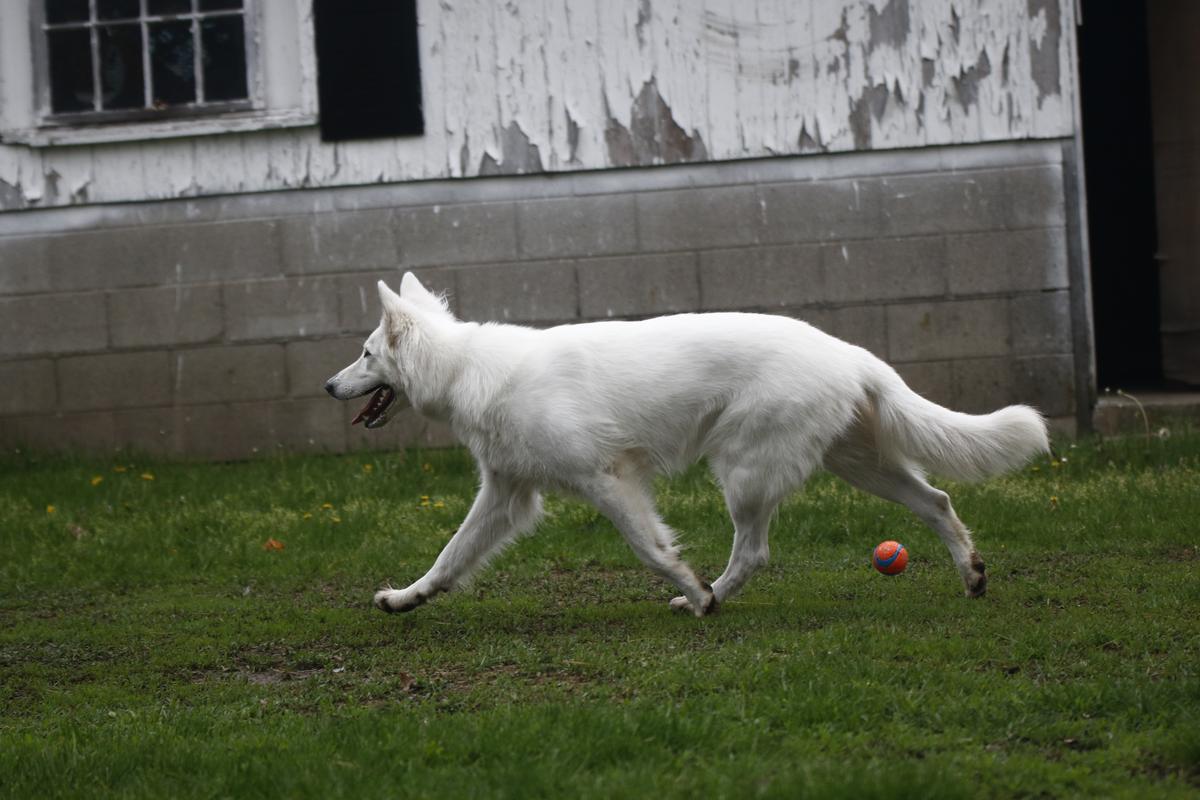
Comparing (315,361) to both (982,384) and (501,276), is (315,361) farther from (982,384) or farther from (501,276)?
(982,384)

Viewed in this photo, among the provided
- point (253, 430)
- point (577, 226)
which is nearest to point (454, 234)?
point (577, 226)

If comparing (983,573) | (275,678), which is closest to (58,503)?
(275,678)

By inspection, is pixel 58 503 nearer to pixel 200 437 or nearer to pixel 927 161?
pixel 200 437

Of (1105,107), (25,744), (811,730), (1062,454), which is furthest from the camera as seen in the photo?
(1105,107)

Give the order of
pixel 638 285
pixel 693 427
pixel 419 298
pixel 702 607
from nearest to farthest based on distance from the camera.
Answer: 1. pixel 702 607
2. pixel 693 427
3. pixel 419 298
4. pixel 638 285

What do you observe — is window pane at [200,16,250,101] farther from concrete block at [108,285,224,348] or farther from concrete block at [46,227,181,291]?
concrete block at [108,285,224,348]

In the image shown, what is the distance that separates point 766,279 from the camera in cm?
1002

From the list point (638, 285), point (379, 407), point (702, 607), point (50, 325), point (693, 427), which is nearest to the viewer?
point (702, 607)

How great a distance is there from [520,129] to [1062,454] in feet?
14.1

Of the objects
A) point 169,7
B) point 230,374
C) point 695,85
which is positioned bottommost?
point 230,374

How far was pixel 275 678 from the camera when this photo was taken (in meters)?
5.15

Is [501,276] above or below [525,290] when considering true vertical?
above

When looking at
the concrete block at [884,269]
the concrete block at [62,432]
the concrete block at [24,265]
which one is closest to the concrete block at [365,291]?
the concrete block at [62,432]

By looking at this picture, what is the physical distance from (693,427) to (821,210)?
4.59 meters
